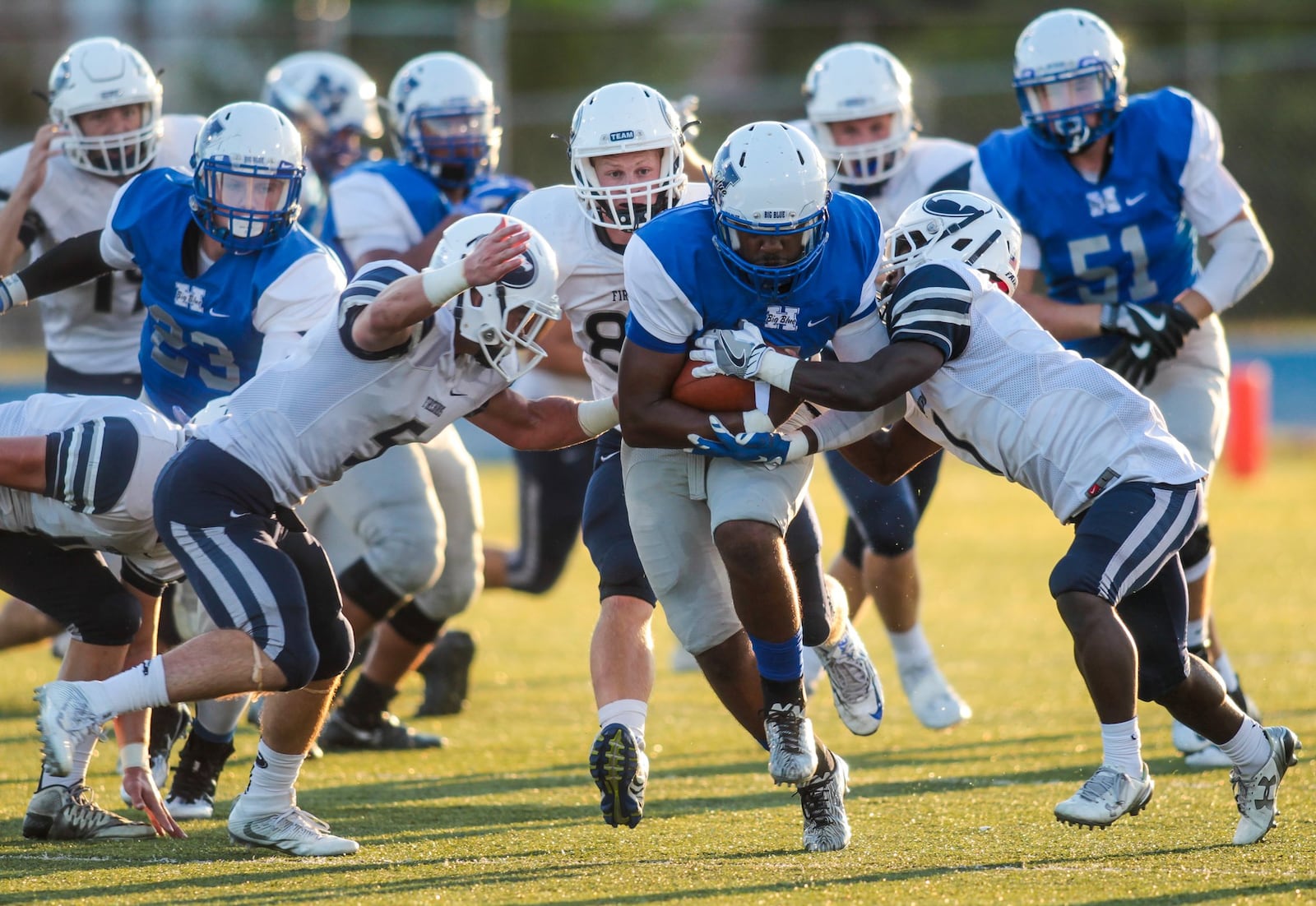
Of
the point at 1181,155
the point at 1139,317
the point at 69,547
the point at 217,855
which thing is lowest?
the point at 217,855

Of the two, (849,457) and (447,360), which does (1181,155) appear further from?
(447,360)

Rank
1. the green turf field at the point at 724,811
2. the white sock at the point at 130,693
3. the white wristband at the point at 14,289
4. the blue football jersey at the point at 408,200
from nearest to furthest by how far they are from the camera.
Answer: the green turf field at the point at 724,811 → the white sock at the point at 130,693 → the white wristband at the point at 14,289 → the blue football jersey at the point at 408,200

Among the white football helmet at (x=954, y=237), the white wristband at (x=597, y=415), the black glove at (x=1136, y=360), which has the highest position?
the white football helmet at (x=954, y=237)

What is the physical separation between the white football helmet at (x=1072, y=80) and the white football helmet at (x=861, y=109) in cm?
54

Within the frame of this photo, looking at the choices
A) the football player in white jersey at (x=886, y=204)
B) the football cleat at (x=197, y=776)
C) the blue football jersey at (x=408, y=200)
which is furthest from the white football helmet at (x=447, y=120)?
the football cleat at (x=197, y=776)

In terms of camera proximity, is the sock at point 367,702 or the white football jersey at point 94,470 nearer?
the white football jersey at point 94,470

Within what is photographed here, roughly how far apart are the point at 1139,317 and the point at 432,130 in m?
2.58

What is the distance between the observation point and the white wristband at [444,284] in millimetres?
3635

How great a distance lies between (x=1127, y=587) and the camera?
3.70 metres

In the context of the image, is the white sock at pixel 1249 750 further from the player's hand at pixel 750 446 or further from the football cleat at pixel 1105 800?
the player's hand at pixel 750 446

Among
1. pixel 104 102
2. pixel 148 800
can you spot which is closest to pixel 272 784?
pixel 148 800

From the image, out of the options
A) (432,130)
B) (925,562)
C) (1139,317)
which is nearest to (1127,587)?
A: (1139,317)

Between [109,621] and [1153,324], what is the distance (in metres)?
3.01

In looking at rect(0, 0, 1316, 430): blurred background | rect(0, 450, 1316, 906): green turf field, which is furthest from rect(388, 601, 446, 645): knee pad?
rect(0, 0, 1316, 430): blurred background
